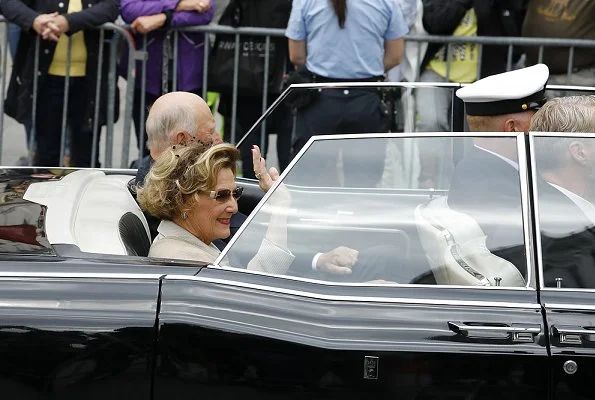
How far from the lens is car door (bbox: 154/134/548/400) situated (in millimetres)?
3264

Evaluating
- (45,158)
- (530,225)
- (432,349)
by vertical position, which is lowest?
(45,158)

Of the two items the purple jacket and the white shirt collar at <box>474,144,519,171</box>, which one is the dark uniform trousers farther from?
the purple jacket

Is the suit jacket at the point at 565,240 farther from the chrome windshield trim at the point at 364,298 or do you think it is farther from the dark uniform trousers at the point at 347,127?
the dark uniform trousers at the point at 347,127

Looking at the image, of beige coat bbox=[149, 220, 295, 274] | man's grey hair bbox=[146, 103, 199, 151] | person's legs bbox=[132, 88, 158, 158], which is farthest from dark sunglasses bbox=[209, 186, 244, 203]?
person's legs bbox=[132, 88, 158, 158]

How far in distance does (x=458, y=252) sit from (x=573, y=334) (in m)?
0.44

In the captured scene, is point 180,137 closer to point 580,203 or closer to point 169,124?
point 169,124

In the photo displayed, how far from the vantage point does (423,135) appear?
147 inches

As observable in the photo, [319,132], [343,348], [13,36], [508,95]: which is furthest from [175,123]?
[13,36]

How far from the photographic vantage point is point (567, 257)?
3475 mm

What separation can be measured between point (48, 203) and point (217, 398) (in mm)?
1054

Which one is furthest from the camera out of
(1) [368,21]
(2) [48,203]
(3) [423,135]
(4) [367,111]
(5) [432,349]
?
(1) [368,21]

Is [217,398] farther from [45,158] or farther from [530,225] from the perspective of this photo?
[45,158]

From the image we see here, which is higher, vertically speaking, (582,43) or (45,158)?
(582,43)

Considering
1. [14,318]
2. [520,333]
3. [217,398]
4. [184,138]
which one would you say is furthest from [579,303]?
[184,138]
